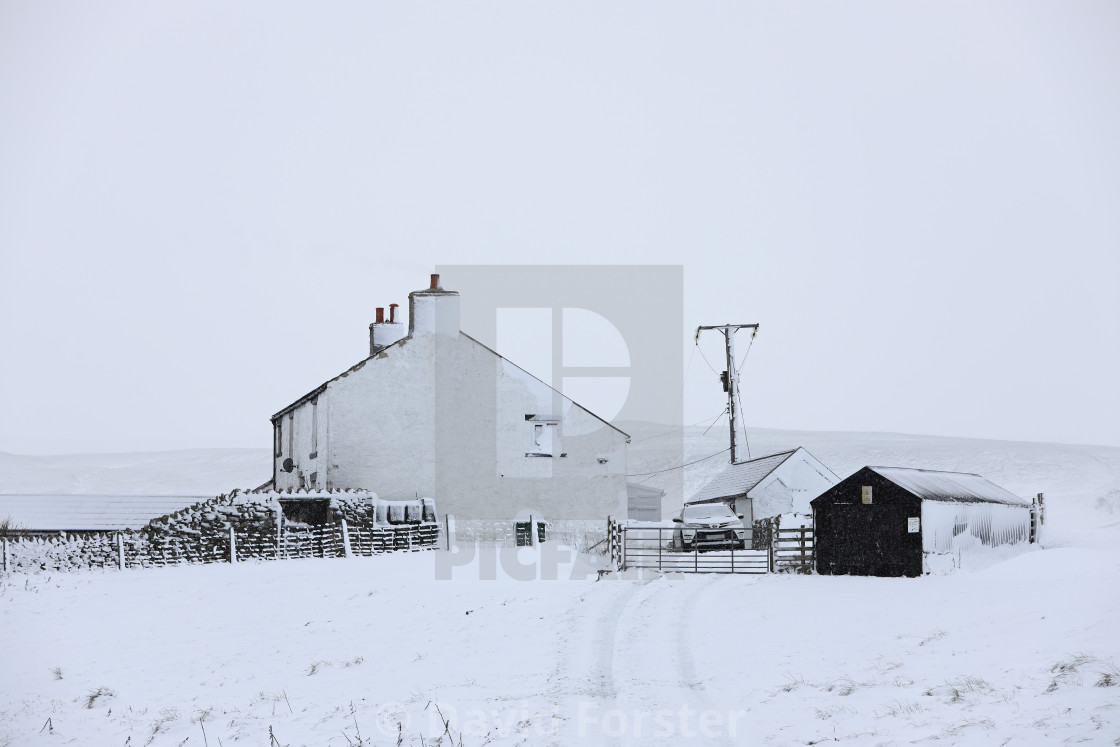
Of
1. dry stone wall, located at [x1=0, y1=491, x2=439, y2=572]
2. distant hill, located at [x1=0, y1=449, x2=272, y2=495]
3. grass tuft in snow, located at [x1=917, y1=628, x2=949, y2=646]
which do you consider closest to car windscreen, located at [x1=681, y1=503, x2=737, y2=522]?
dry stone wall, located at [x1=0, y1=491, x2=439, y2=572]

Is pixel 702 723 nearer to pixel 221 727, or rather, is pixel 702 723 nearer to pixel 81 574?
pixel 221 727

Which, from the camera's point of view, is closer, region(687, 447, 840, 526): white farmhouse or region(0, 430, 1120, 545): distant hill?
region(687, 447, 840, 526): white farmhouse

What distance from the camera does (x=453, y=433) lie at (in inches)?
1511

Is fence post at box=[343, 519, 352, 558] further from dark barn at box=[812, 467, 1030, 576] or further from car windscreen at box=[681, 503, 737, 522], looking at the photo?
dark barn at box=[812, 467, 1030, 576]

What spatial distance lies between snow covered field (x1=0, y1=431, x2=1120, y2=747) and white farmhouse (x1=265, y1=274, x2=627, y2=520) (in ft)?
29.3

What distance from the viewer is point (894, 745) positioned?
10.4 meters

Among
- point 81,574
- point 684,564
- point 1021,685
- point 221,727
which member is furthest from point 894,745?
point 81,574

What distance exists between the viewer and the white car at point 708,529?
112 feet

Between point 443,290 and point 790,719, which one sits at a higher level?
point 443,290

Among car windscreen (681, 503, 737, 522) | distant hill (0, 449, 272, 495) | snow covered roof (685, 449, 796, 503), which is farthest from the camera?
distant hill (0, 449, 272, 495)

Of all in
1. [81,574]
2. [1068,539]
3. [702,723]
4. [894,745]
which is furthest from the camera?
[1068,539]

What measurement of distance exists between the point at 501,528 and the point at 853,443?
321 ft

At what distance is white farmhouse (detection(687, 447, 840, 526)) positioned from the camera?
144 ft

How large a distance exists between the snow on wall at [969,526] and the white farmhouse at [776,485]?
10532 mm
